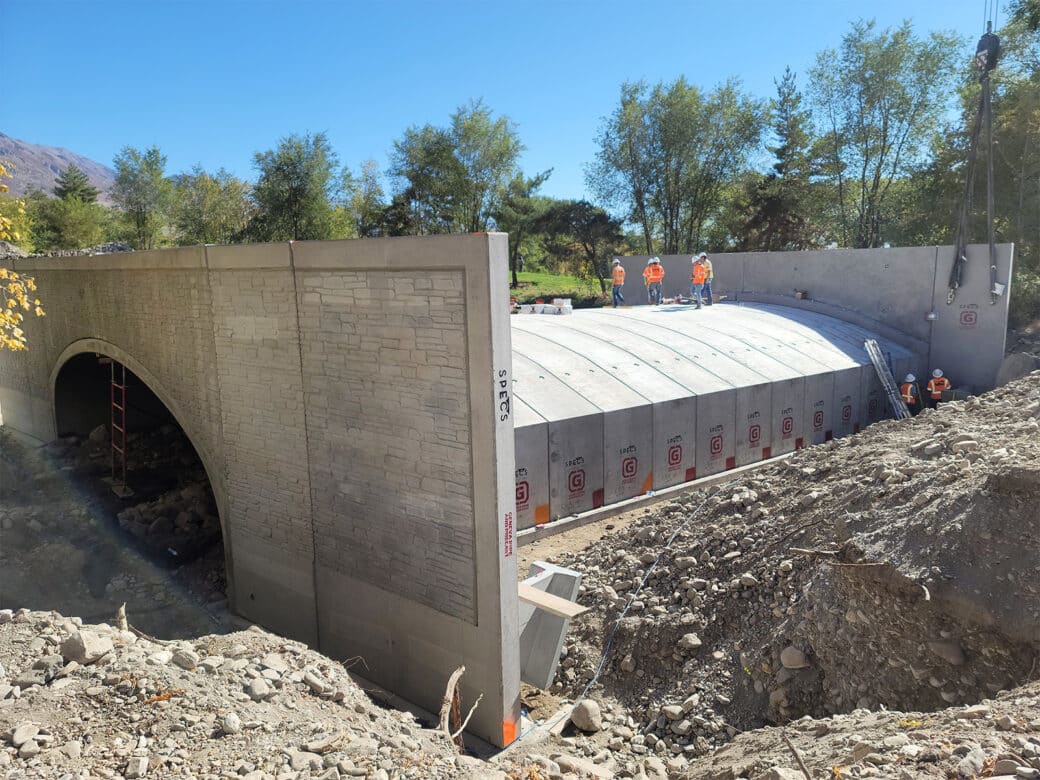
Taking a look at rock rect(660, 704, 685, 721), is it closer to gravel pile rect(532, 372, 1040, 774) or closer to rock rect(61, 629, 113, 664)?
gravel pile rect(532, 372, 1040, 774)

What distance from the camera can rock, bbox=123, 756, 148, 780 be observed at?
4.49 metres

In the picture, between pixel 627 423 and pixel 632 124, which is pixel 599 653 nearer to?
pixel 627 423

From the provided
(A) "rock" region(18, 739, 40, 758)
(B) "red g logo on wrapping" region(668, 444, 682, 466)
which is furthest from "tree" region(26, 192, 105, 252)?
(A) "rock" region(18, 739, 40, 758)

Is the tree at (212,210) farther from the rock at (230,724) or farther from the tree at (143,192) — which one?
the rock at (230,724)

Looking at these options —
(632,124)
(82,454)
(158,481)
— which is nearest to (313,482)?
(158,481)

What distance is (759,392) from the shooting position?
1561 cm

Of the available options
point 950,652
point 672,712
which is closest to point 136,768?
point 672,712

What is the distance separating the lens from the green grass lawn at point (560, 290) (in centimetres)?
3854

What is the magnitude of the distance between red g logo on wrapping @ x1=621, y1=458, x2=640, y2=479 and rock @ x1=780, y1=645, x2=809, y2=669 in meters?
5.93

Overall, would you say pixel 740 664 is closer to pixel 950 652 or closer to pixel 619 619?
pixel 619 619

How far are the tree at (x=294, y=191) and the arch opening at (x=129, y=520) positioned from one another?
74.7 feet

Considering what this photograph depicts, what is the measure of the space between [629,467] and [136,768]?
9591 mm

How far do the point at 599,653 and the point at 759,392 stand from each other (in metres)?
8.53

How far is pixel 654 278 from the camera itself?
21.7 meters
